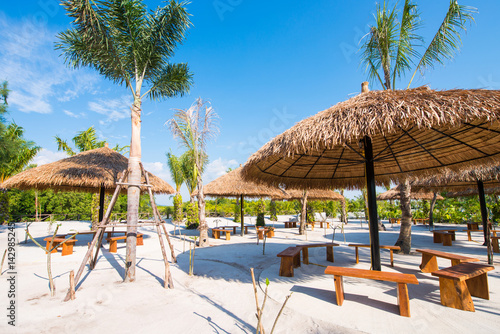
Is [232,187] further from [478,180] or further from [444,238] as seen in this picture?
[478,180]

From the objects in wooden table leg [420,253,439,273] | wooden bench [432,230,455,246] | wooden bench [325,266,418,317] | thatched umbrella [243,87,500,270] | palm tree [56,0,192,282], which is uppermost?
palm tree [56,0,192,282]

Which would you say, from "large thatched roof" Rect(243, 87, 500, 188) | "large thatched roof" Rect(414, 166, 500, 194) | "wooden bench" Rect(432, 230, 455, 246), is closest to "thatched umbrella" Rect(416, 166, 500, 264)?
"large thatched roof" Rect(414, 166, 500, 194)

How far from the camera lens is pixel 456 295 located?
117 inches

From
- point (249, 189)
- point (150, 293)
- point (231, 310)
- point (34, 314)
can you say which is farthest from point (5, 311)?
point (249, 189)

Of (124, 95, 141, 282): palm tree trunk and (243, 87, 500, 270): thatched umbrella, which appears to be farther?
(124, 95, 141, 282): palm tree trunk

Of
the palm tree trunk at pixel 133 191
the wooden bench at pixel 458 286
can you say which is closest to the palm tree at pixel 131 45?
the palm tree trunk at pixel 133 191

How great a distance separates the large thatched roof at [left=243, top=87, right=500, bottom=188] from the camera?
288cm

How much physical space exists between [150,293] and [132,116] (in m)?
3.54

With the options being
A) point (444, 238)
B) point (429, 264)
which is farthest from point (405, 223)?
point (444, 238)

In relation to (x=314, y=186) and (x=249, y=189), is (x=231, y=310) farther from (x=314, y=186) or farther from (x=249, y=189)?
(x=249, y=189)

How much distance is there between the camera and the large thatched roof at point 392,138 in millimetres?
2877

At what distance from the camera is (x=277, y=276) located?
4.57 m

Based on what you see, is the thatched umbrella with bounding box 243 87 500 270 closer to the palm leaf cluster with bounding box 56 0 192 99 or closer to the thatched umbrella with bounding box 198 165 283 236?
the palm leaf cluster with bounding box 56 0 192 99

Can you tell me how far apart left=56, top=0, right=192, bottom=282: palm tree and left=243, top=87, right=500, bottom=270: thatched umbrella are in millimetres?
2635
